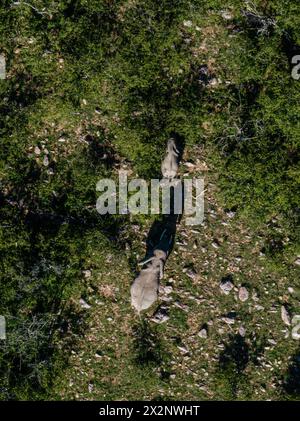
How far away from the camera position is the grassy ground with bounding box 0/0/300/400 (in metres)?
8.14

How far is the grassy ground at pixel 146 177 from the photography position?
320 inches

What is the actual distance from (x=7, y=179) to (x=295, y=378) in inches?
253

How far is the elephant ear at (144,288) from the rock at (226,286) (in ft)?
3.96

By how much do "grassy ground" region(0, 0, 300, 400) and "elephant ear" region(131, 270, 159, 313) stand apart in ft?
0.76

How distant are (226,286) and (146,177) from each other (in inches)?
97.4

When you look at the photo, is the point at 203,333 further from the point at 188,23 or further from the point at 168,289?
the point at 188,23

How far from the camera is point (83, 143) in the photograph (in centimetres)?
836

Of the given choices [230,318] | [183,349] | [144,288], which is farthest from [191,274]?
[183,349]

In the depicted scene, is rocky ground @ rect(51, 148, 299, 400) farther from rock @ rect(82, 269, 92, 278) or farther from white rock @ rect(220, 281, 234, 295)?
rock @ rect(82, 269, 92, 278)

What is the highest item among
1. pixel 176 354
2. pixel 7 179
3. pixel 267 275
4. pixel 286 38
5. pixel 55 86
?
pixel 286 38

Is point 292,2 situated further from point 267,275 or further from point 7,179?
point 7,179

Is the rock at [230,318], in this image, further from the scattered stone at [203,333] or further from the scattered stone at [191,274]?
the scattered stone at [191,274]

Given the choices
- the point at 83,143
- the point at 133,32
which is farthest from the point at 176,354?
the point at 133,32

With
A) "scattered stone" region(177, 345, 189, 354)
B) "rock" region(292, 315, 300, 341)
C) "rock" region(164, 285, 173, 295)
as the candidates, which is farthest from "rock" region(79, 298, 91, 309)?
"rock" region(292, 315, 300, 341)
